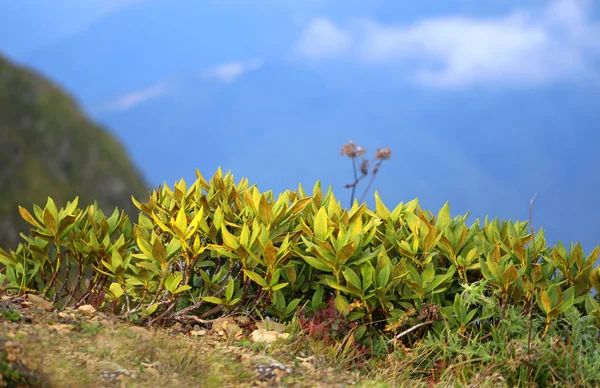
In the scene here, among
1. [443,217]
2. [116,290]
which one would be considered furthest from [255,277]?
[443,217]

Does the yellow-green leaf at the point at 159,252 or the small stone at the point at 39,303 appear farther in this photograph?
the small stone at the point at 39,303

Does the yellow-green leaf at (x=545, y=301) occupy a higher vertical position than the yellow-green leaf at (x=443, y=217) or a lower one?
lower

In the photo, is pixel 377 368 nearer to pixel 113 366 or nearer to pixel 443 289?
pixel 443 289

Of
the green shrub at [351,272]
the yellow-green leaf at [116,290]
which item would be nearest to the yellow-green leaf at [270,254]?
the green shrub at [351,272]

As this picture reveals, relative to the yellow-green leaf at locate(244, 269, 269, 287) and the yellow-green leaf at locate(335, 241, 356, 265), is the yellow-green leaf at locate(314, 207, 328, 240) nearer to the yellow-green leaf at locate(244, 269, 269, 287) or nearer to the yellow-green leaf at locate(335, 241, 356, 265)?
the yellow-green leaf at locate(335, 241, 356, 265)

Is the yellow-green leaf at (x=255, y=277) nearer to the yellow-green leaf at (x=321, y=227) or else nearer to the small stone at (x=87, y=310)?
the yellow-green leaf at (x=321, y=227)

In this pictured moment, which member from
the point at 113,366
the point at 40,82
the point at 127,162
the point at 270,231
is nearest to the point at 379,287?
the point at 270,231

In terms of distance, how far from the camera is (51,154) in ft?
78.0

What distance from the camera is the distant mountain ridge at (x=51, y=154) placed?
2225 centimetres

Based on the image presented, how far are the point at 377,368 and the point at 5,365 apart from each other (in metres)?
2.21

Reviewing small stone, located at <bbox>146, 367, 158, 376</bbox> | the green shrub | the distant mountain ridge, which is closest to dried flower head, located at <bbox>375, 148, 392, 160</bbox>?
the green shrub

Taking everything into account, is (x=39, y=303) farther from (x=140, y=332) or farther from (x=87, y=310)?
(x=140, y=332)

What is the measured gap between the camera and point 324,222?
173 inches

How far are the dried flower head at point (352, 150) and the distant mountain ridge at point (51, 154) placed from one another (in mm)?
15915
